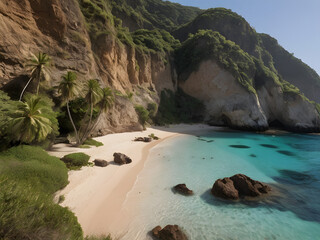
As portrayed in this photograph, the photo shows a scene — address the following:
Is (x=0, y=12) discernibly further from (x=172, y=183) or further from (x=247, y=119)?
(x=247, y=119)

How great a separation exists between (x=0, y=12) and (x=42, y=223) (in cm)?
2836

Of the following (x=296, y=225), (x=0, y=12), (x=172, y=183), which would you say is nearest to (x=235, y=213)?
(x=296, y=225)

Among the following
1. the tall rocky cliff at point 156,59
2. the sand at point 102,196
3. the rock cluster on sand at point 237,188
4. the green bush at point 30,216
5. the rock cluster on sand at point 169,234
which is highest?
the tall rocky cliff at point 156,59

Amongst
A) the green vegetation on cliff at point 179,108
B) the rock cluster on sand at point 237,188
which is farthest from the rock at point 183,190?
the green vegetation on cliff at point 179,108

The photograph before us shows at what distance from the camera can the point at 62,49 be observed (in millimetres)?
25875

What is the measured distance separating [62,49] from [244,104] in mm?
49736

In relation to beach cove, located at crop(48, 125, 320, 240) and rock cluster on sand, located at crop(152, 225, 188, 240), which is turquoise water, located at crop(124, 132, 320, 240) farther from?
rock cluster on sand, located at crop(152, 225, 188, 240)

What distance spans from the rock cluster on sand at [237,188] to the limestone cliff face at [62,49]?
65.2ft

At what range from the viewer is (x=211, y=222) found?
8227 millimetres

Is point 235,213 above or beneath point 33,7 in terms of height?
beneath

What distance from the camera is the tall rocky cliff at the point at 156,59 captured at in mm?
22875

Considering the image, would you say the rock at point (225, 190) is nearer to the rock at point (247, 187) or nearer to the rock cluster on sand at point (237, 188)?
the rock cluster on sand at point (237, 188)

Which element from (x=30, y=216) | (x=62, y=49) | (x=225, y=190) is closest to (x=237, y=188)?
(x=225, y=190)

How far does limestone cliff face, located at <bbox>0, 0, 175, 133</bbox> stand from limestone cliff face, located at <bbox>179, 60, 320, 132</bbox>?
2735 cm
